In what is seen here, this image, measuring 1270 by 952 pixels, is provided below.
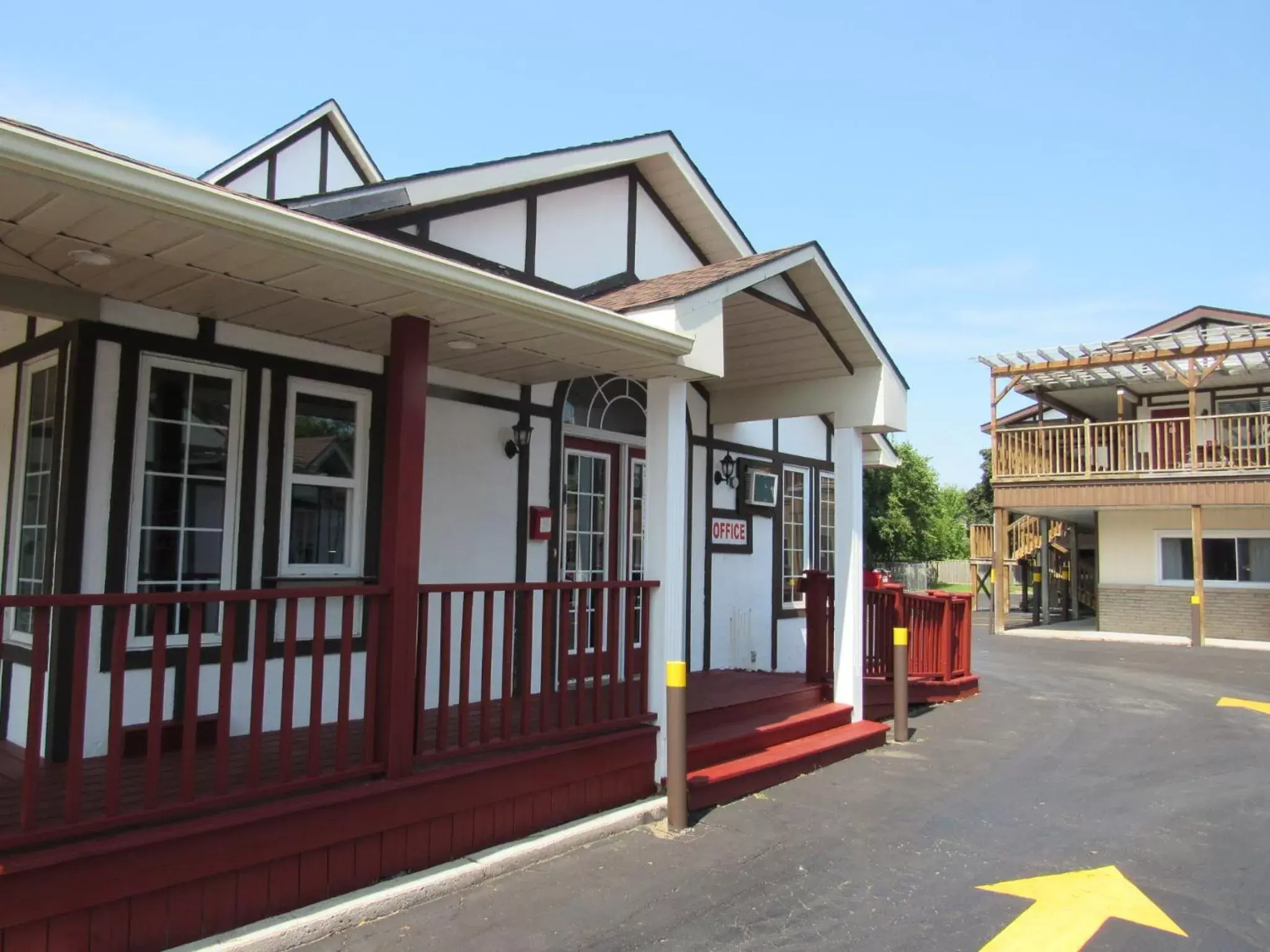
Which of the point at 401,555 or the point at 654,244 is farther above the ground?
the point at 654,244

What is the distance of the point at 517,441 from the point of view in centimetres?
690

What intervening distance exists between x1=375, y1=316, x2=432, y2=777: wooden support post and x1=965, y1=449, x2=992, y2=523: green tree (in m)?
42.5

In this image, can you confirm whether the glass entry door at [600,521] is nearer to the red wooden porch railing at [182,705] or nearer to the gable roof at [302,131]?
the red wooden porch railing at [182,705]

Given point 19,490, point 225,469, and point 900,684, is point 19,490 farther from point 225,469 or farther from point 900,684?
point 900,684

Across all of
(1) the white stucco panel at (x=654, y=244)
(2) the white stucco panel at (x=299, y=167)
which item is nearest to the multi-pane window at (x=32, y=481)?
(1) the white stucco panel at (x=654, y=244)

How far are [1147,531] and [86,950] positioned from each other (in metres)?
21.7

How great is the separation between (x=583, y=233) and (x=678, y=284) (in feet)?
6.01

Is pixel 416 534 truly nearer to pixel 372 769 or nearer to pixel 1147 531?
pixel 372 769

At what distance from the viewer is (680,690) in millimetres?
5547

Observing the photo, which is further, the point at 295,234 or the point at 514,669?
the point at 514,669

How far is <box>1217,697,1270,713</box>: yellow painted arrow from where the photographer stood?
34.1 ft

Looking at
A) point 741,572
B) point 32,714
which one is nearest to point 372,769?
point 32,714

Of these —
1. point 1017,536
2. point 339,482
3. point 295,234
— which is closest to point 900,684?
point 339,482

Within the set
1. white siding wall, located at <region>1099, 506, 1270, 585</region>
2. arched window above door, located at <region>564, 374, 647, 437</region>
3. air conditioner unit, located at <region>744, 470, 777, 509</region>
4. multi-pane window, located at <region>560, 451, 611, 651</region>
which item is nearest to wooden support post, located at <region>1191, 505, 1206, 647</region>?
white siding wall, located at <region>1099, 506, 1270, 585</region>
